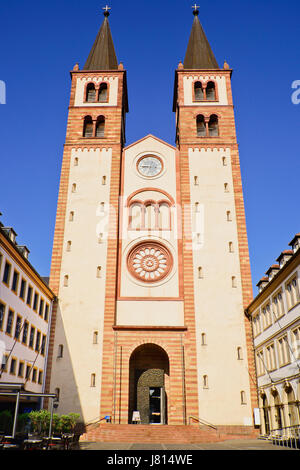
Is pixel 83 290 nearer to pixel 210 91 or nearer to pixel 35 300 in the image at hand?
pixel 35 300

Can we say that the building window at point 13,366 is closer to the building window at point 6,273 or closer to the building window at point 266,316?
the building window at point 6,273

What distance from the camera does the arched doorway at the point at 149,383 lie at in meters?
35.4

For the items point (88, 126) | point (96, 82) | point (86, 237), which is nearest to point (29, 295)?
point (86, 237)

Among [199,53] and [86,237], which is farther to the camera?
[199,53]

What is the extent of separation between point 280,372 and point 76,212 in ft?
72.0

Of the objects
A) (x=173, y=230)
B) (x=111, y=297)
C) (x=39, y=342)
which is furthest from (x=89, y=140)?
(x=39, y=342)

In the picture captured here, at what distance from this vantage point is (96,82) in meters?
47.2

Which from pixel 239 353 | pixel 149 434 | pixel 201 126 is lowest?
pixel 149 434

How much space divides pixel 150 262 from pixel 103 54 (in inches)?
1054

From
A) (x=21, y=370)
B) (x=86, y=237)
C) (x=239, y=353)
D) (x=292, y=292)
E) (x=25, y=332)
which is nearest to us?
(x=292, y=292)

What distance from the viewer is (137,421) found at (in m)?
34.6

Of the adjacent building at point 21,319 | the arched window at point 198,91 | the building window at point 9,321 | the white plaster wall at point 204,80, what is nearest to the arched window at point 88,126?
the white plaster wall at point 204,80

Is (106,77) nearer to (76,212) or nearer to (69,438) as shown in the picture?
(76,212)

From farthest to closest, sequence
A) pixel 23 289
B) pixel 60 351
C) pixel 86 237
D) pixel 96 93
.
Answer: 1. pixel 96 93
2. pixel 86 237
3. pixel 60 351
4. pixel 23 289
